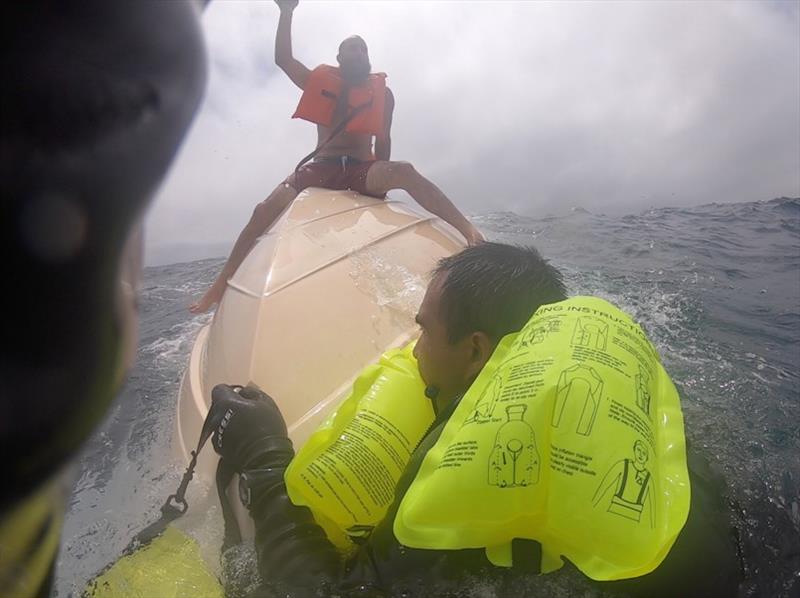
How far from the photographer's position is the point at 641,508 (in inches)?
45.1

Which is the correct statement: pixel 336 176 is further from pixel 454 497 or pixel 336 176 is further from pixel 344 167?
pixel 454 497

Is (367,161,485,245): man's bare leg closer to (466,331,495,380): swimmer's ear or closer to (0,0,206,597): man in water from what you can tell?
(466,331,495,380): swimmer's ear

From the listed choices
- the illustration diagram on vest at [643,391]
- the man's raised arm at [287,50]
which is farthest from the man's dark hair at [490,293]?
the man's raised arm at [287,50]

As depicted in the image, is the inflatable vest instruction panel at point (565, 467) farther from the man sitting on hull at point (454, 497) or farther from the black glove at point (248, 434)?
the black glove at point (248, 434)

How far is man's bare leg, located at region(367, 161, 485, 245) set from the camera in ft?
14.8

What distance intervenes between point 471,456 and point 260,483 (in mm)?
982

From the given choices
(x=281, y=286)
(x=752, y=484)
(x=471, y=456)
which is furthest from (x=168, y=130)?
(x=281, y=286)

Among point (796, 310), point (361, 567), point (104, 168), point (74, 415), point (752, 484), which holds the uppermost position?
point (104, 168)

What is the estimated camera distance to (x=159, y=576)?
186 cm

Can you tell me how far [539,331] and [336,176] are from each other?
152 inches

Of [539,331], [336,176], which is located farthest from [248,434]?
[336,176]

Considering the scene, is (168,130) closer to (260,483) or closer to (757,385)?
(260,483)

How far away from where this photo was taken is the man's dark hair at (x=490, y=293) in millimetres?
1850

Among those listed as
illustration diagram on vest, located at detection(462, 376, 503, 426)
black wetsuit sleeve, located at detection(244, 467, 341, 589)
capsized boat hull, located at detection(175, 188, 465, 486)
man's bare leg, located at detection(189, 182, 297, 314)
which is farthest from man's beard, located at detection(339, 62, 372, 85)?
illustration diagram on vest, located at detection(462, 376, 503, 426)
